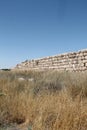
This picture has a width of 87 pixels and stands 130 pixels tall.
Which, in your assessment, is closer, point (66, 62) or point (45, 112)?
point (45, 112)

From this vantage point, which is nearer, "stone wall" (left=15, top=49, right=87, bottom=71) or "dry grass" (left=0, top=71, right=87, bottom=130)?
"dry grass" (left=0, top=71, right=87, bottom=130)

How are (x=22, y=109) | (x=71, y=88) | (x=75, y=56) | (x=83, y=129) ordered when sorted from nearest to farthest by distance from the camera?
(x=83, y=129) < (x=22, y=109) < (x=71, y=88) < (x=75, y=56)

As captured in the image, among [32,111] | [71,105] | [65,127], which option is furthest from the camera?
[32,111]

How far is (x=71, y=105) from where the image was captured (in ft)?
16.8

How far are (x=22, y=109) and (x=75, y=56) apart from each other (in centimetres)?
1703

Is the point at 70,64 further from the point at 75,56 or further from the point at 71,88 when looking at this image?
the point at 71,88

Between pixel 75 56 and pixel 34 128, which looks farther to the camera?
pixel 75 56

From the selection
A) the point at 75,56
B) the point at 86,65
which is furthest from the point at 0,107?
the point at 75,56

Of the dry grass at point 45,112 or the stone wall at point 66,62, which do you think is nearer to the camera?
the dry grass at point 45,112

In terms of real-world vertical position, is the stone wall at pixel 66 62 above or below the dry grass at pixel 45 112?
above

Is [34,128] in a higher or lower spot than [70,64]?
lower

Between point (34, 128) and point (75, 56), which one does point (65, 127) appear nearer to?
point (34, 128)

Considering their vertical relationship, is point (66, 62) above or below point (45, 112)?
above

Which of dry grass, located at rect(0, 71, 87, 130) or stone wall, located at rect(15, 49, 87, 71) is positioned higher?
stone wall, located at rect(15, 49, 87, 71)
